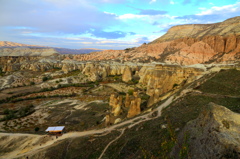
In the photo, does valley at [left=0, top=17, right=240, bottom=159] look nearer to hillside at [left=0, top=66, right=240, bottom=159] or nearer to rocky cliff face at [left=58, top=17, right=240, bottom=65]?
hillside at [left=0, top=66, right=240, bottom=159]

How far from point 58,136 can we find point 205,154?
1870 cm

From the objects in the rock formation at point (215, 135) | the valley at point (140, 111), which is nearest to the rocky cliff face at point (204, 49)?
the valley at point (140, 111)

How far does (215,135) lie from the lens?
690cm

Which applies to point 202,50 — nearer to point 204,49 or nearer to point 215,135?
point 204,49

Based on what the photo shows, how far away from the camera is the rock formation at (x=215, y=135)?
6.11 m

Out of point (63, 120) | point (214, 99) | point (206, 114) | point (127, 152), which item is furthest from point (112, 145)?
point (63, 120)

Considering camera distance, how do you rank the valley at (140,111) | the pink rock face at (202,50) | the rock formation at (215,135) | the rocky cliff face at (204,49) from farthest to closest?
the rocky cliff face at (204,49)
the pink rock face at (202,50)
the valley at (140,111)
the rock formation at (215,135)

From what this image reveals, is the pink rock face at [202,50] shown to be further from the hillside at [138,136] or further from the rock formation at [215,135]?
the rock formation at [215,135]

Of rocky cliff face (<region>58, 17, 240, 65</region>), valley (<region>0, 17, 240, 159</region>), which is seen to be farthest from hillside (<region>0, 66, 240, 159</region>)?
rocky cliff face (<region>58, 17, 240, 65</region>)

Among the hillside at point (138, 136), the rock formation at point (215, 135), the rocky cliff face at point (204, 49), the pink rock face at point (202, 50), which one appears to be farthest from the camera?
the rocky cliff face at point (204, 49)

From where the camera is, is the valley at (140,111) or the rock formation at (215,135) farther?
the valley at (140,111)

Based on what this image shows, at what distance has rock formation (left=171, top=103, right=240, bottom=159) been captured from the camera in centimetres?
611

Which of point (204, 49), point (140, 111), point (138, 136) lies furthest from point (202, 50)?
point (138, 136)

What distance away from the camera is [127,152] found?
487 inches
